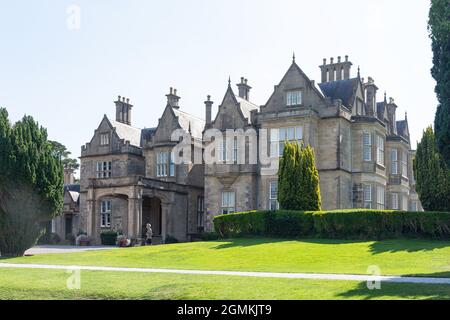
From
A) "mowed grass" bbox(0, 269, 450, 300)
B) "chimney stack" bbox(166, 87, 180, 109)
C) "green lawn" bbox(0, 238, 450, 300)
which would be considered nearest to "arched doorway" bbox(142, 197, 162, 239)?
"chimney stack" bbox(166, 87, 180, 109)

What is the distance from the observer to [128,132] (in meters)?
52.5

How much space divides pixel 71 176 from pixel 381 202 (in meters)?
36.3

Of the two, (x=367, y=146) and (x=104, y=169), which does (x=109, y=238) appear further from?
(x=367, y=146)

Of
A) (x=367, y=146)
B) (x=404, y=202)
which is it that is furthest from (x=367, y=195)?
(x=404, y=202)

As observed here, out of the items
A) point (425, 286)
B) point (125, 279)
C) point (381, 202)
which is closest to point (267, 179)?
point (381, 202)

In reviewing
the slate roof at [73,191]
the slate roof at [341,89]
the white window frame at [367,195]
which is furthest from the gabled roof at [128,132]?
the white window frame at [367,195]

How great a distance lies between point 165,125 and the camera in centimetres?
4734

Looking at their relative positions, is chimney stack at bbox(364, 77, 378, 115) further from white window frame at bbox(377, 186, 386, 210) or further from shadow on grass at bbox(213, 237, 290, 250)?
shadow on grass at bbox(213, 237, 290, 250)

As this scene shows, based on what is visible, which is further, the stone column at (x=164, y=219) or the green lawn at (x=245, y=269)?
the stone column at (x=164, y=219)

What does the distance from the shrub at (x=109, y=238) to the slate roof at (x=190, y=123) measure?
9861mm

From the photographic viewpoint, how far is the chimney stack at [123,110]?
53500 mm

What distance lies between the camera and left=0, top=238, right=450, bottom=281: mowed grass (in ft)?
67.7

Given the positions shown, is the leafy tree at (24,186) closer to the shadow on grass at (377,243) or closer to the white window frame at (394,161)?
the shadow on grass at (377,243)

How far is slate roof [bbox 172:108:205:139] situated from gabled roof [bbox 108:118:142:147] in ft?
18.2
